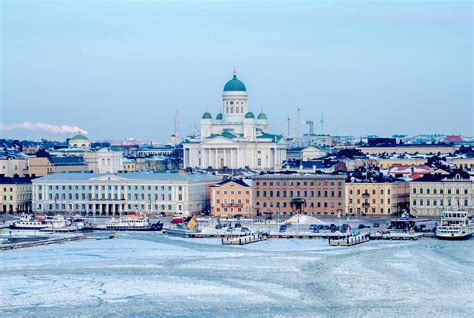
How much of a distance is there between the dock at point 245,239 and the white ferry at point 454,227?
4310 mm

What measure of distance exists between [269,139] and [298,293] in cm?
3970

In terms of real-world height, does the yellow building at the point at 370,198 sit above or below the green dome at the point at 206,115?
below

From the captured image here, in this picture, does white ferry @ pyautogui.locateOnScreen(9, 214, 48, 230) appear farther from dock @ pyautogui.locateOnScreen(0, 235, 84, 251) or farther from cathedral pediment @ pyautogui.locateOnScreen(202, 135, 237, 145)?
cathedral pediment @ pyautogui.locateOnScreen(202, 135, 237, 145)

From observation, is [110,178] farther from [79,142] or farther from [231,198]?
[79,142]

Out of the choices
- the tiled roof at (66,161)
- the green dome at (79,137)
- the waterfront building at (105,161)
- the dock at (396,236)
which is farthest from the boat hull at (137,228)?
the green dome at (79,137)

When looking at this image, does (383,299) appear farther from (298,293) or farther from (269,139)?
(269,139)

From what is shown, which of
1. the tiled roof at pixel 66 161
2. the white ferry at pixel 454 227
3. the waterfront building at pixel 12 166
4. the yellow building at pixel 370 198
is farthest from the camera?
the tiled roof at pixel 66 161

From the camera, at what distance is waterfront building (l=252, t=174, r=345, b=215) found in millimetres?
44031

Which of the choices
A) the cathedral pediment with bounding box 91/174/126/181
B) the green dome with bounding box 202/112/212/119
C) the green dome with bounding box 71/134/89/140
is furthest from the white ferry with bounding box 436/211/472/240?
the green dome with bounding box 71/134/89/140

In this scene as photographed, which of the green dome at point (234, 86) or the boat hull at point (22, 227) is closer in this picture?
the boat hull at point (22, 227)

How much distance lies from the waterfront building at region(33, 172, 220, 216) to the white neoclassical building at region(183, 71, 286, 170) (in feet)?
48.4

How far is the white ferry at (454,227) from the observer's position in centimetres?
3484

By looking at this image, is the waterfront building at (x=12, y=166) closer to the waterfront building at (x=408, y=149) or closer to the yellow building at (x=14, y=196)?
the yellow building at (x=14, y=196)

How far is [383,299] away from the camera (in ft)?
78.4
